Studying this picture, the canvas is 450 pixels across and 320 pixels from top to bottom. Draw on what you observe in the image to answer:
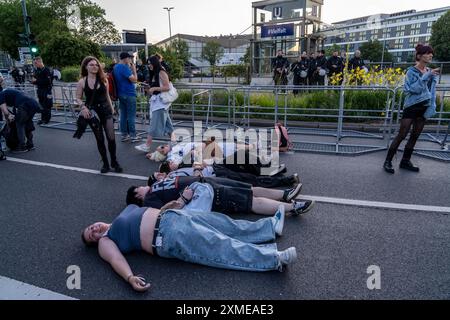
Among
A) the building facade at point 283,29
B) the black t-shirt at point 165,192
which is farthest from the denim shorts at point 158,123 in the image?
the building facade at point 283,29

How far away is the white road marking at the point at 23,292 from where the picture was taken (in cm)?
278

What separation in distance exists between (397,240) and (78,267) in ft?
10.7

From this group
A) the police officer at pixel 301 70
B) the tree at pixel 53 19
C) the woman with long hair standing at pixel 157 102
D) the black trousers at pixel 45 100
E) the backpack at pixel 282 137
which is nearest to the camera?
the backpack at pixel 282 137

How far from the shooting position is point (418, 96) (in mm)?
5523

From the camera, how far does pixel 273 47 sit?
2261cm

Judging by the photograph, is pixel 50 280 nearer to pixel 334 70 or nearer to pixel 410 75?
pixel 410 75

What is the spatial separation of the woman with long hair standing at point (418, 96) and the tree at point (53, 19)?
164 ft

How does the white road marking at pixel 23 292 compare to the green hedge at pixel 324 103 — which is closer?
the white road marking at pixel 23 292

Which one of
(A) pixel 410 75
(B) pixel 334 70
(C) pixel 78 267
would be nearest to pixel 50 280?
(C) pixel 78 267

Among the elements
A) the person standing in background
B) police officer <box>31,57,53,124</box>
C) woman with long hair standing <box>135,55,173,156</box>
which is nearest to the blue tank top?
woman with long hair standing <box>135,55,173,156</box>

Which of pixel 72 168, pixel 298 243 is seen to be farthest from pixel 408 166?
pixel 72 168

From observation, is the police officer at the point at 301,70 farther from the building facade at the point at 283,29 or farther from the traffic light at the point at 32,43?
the traffic light at the point at 32,43

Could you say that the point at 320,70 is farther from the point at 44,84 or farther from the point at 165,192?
the point at 165,192
